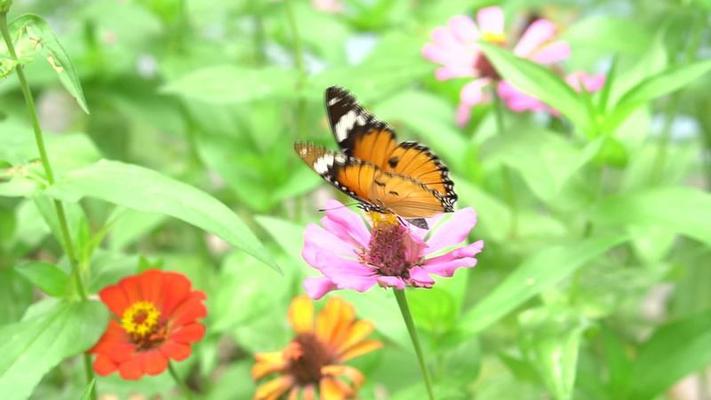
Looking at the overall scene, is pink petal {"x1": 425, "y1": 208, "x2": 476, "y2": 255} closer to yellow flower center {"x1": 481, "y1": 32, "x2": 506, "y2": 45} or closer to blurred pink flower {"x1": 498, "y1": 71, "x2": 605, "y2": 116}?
blurred pink flower {"x1": 498, "y1": 71, "x2": 605, "y2": 116}

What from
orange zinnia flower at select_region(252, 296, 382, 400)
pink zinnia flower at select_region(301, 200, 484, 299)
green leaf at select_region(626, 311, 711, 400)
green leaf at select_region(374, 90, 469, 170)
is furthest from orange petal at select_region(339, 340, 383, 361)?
green leaf at select_region(374, 90, 469, 170)

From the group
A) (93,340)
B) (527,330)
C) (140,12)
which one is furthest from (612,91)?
(140,12)

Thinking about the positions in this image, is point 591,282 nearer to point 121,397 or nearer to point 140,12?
point 121,397

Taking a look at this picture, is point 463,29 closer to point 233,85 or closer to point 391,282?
point 233,85

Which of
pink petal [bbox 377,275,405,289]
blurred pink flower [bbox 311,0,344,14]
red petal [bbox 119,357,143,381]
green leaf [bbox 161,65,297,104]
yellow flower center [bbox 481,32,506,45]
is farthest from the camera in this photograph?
blurred pink flower [bbox 311,0,344,14]

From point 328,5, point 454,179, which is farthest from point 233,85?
point 328,5

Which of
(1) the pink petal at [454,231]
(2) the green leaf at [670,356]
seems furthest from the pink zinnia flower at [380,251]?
(2) the green leaf at [670,356]
